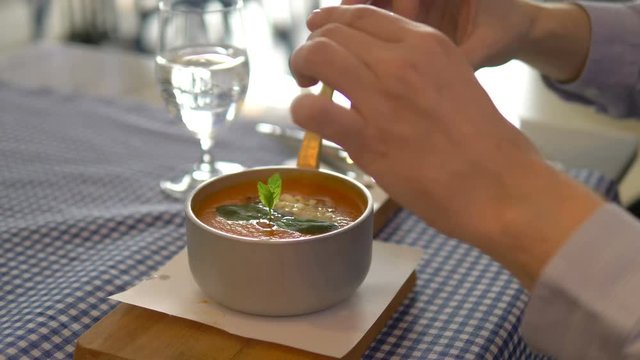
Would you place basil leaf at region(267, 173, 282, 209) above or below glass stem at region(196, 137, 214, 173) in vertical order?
above

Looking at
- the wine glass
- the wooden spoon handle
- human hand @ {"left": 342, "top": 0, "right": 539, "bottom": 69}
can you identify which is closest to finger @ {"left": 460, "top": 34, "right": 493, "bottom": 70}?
human hand @ {"left": 342, "top": 0, "right": 539, "bottom": 69}

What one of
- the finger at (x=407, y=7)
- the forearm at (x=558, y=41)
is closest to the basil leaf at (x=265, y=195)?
the finger at (x=407, y=7)

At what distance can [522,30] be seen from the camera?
0.89 metres

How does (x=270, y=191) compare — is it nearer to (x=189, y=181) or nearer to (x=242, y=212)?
(x=242, y=212)

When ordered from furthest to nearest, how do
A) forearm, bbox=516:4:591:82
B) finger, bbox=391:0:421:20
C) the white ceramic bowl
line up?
1. forearm, bbox=516:4:591:82
2. finger, bbox=391:0:421:20
3. the white ceramic bowl

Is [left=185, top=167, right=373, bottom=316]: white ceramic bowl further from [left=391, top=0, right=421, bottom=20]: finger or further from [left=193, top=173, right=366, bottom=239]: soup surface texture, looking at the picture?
[left=391, top=0, right=421, bottom=20]: finger

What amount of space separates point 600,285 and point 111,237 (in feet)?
1.62

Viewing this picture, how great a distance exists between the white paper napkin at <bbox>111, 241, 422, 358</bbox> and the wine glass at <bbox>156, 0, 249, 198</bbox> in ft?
0.80

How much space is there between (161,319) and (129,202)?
303 millimetres

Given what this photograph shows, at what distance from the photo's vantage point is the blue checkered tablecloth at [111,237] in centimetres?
68

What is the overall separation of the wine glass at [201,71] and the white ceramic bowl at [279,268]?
31 cm

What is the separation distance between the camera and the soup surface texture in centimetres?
66

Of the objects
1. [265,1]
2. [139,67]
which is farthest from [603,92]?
[265,1]

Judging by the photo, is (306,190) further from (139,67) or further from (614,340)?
(139,67)
